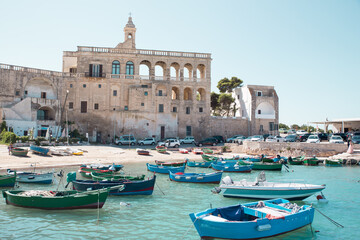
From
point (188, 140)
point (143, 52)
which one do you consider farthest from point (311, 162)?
point (143, 52)

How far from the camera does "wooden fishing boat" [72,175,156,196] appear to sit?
18297 millimetres

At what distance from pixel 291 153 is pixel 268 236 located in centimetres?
3152

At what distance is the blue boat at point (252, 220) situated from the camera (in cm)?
1079

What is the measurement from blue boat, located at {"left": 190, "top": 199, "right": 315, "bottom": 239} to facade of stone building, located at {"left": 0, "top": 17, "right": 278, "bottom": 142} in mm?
39106

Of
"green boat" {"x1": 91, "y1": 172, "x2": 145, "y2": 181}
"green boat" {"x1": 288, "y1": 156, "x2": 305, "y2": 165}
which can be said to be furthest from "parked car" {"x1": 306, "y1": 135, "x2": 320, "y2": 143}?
"green boat" {"x1": 91, "y1": 172, "x2": 145, "y2": 181}

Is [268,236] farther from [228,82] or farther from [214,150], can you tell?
[228,82]

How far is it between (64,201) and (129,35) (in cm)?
4425

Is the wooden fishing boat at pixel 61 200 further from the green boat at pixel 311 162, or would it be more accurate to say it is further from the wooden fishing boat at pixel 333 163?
the wooden fishing boat at pixel 333 163

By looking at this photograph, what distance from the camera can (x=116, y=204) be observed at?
1697cm

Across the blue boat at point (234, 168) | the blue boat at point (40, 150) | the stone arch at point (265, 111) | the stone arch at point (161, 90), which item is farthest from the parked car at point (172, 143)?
the stone arch at point (265, 111)

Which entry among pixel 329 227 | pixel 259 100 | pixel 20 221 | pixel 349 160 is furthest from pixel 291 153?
pixel 20 221

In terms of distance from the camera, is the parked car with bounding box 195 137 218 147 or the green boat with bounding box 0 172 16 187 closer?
the green boat with bounding box 0 172 16 187

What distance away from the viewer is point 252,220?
39.8ft

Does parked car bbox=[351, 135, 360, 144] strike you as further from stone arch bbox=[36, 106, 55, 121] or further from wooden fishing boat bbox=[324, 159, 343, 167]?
stone arch bbox=[36, 106, 55, 121]
